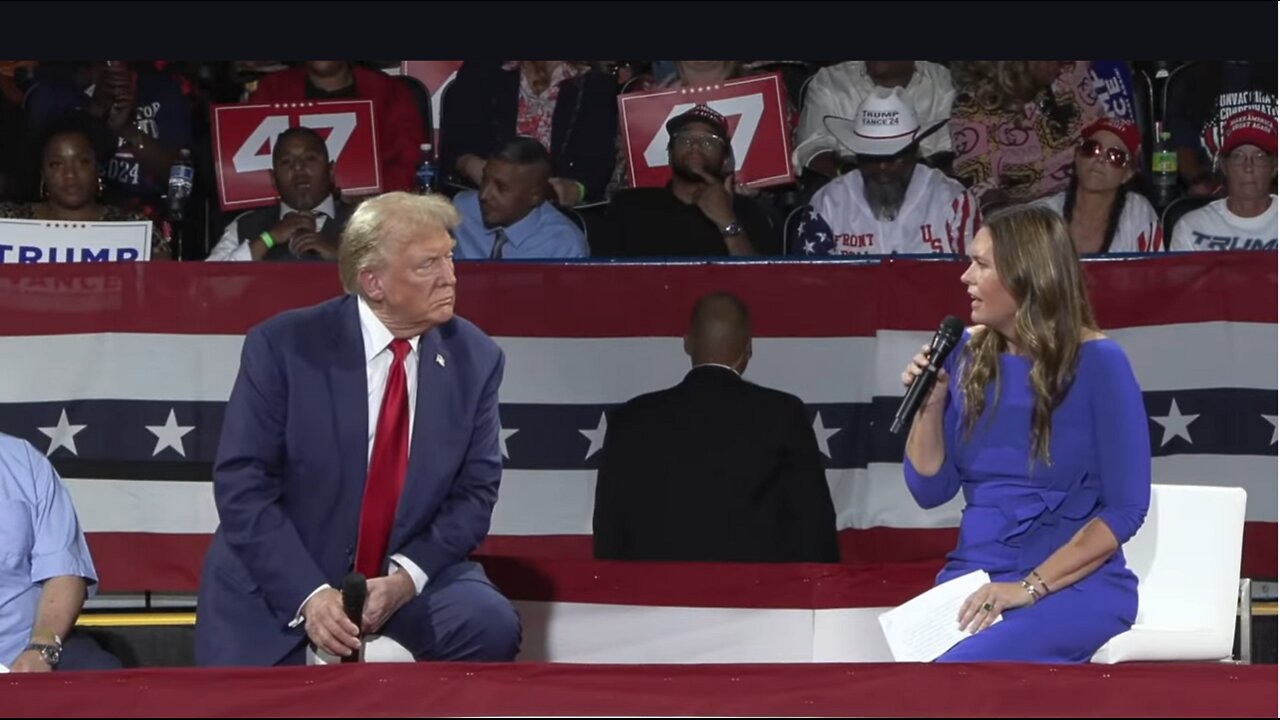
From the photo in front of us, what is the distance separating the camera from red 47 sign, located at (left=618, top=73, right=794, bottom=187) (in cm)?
617

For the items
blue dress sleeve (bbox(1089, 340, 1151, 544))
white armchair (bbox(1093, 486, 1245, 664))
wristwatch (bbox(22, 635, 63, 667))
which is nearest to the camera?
blue dress sleeve (bbox(1089, 340, 1151, 544))

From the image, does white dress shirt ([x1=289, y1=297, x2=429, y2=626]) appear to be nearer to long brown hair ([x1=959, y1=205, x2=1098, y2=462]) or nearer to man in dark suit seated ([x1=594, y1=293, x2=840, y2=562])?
long brown hair ([x1=959, y1=205, x2=1098, y2=462])

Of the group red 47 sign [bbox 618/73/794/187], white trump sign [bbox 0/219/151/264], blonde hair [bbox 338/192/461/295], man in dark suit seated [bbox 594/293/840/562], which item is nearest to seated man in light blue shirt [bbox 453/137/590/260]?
red 47 sign [bbox 618/73/794/187]

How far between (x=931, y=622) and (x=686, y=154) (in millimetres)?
3011

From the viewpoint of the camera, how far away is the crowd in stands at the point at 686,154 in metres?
6.05

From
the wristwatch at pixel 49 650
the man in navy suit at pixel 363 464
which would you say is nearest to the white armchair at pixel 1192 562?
the man in navy suit at pixel 363 464

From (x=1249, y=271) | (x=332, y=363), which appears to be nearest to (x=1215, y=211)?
(x=1249, y=271)

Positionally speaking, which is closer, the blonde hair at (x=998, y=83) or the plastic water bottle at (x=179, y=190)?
the plastic water bottle at (x=179, y=190)

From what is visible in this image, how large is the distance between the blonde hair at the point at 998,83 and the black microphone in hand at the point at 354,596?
3557 millimetres

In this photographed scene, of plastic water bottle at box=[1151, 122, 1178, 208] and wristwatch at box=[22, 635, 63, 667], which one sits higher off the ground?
plastic water bottle at box=[1151, 122, 1178, 208]

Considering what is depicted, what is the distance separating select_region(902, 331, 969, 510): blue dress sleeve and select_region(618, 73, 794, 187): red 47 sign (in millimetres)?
2734

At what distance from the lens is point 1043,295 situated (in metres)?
3.29

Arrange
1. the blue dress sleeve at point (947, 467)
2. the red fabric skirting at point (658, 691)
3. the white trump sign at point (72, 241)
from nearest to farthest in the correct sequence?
the red fabric skirting at point (658, 691)
the blue dress sleeve at point (947, 467)
the white trump sign at point (72, 241)

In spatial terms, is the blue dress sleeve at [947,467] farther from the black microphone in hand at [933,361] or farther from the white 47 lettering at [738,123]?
the white 47 lettering at [738,123]
